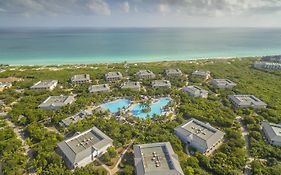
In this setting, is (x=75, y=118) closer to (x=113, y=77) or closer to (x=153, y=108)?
(x=153, y=108)

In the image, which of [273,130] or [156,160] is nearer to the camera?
[156,160]

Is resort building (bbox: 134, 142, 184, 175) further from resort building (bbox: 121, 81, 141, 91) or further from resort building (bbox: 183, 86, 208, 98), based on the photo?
resort building (bbox: 121, 81, 141, 91)

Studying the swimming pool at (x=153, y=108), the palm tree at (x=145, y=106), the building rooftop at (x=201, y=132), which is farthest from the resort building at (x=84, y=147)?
the palm tree at (x=145, y=106)

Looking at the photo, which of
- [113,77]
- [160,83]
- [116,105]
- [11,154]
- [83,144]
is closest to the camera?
[11,154]

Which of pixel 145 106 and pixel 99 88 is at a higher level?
pixel 99 88

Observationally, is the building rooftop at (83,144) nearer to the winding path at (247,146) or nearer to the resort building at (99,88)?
the resort building at (99,88)

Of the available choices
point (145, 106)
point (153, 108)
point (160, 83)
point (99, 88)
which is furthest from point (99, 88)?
point (160, 83)

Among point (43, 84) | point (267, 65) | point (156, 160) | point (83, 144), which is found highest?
point (43, 84)
